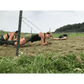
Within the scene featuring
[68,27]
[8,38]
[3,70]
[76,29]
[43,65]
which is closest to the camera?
[3,70]

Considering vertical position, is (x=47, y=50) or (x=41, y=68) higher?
(x=47, y=50)

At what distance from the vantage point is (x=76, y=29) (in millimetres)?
17594

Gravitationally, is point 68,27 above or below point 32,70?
above

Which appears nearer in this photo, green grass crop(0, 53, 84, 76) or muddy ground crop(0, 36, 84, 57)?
green grass crop(0, 53, 84, 76)

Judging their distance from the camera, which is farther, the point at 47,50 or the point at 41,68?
the point at 47,50

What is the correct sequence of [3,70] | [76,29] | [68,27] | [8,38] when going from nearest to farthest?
[3,70] < [8,38] < [76,29] < [68,27]

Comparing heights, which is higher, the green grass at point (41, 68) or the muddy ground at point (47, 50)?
the muddy ground at point (47, 50)

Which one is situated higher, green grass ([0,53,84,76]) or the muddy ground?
the muddy ground

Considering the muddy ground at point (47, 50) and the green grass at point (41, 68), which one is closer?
the green grass at point (41, 68)
